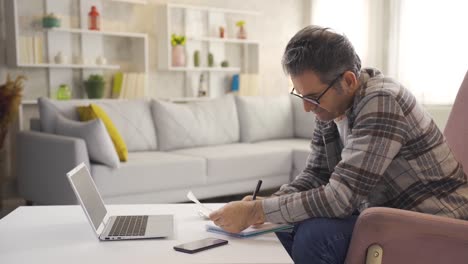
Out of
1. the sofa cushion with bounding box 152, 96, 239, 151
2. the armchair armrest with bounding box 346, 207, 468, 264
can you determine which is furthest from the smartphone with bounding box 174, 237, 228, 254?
the sofa cushion with bounding box 152, 96, 239, 151

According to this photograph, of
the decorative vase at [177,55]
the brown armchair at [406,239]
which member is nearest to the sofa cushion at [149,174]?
the decorative vase at [177,55]

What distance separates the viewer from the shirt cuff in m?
1.44

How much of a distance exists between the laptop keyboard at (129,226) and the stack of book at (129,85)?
3.19 m

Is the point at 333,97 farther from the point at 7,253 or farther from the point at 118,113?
the point at 118,113

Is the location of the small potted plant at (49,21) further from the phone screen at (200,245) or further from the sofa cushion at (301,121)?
the phone screen at (200,245)

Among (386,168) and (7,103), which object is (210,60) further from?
(386,168)

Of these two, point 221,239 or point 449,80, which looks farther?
point 449,80

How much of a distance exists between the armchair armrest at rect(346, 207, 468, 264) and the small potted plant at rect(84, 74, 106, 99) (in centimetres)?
348

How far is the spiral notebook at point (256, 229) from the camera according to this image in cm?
143

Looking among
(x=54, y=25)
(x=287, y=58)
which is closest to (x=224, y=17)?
(x=54, y=25)

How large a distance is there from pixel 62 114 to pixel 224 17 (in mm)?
2410

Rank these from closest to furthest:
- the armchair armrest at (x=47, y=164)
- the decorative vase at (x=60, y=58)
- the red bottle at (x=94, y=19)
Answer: the armchair armrest at (x=47, y=164) → the decorative vase at (x=60, y=58) → the red bottle at (x=94, y=19)

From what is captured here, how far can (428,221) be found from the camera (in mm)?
1346

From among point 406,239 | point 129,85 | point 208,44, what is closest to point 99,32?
point 129,85
